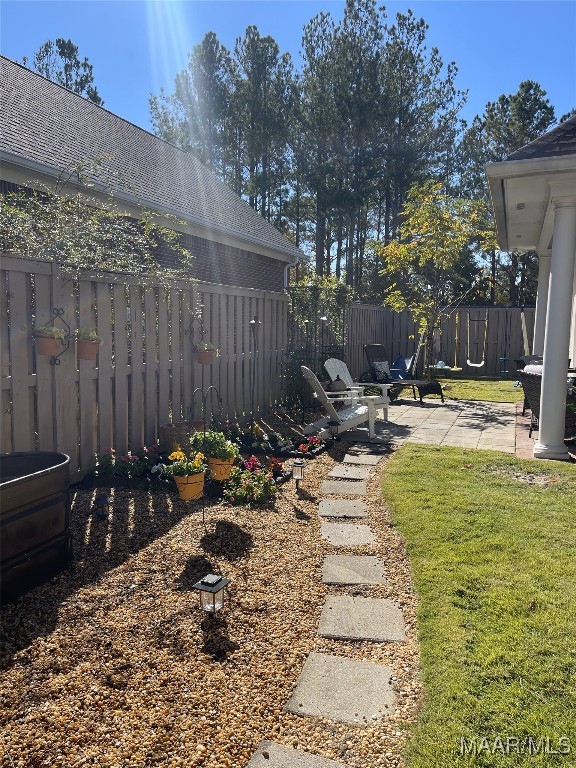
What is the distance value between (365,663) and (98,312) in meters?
3.24

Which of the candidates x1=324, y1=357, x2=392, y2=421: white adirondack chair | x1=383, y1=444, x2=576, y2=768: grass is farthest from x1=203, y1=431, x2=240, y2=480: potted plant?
x1=324, y1=357, x2=392, y2=421: white adirondack chair

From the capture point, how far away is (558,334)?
5.20 meters

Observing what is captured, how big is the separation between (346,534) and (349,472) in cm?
148

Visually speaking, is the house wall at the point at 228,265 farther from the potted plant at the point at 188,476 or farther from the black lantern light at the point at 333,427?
the potted plant at the point at 188,476

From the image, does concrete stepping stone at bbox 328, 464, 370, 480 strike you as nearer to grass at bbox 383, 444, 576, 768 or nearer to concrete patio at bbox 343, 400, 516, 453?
grass at bbox 383, 444, 576, 768

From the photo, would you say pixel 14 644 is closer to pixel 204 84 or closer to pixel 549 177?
pixel 549 177

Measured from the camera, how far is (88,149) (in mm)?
8344

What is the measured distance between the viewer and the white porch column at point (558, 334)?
5.09 meters

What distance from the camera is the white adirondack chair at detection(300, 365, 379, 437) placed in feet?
18.9

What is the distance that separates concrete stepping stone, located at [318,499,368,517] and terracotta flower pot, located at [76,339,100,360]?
2.01 meters

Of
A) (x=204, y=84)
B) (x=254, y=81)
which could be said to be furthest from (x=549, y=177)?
(x=204, y=84)

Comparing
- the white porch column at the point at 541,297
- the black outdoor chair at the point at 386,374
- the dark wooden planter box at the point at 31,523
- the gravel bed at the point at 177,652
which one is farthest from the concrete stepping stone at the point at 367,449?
the white porch column at the point at 541,297

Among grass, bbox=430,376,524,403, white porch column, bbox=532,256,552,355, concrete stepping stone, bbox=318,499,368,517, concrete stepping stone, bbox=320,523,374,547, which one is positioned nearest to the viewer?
concrete stepping stone, bbox=320,523,374,547

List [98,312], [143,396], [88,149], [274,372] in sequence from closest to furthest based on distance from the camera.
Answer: [98,312] < [143,396] < [274,372] < [88,149]
